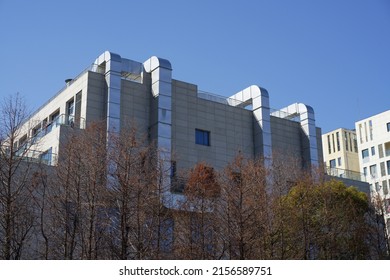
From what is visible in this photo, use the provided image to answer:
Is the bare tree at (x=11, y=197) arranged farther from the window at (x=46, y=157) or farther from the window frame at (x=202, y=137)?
the window frame at (x=202, y=137)

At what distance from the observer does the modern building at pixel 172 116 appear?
34250mm

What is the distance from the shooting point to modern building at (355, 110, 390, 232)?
6600cm

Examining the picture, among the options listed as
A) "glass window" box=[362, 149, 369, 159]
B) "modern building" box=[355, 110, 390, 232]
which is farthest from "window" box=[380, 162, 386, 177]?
"glass window" box=[362, 149, 369, 159]

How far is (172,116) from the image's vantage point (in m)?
37.5

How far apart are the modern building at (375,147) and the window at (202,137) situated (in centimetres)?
3275

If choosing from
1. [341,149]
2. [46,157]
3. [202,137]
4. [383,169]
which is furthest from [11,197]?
[341,149]

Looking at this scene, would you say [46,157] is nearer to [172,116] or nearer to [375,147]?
[172,116]

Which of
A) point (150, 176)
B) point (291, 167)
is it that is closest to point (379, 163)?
point (291, 167)

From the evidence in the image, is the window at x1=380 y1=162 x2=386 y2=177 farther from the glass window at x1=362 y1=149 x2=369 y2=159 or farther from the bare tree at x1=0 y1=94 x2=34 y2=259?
the bare tree at x1=0 y1=94 x2=34 y2=259

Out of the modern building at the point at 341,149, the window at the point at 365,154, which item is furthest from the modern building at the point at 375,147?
the modern building at the point at 341,149

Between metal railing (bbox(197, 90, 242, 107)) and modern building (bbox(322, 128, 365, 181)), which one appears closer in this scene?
metal railing (bbox(197, 90, 242, 107))

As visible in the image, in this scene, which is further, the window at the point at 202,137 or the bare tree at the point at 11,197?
the window at the point at 202,137

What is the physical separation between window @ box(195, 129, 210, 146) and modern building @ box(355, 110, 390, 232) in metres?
32.7

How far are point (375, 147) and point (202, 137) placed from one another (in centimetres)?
3607
